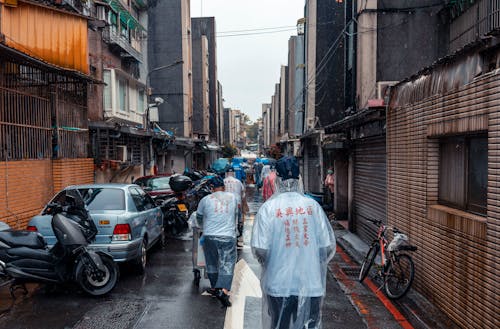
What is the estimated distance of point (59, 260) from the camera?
619 centimetres

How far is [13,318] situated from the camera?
5453mm

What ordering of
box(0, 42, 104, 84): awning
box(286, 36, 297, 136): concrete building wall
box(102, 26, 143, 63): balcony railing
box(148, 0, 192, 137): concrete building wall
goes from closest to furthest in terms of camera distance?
box(0, 42, 104, 84): awning → box(102, 26, 143, 63): balcony railing → box(148, 0, 192, 137): concrete building wall → box(286, 36, 297, 136): concrete building wall

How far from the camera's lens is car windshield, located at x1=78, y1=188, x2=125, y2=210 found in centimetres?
747

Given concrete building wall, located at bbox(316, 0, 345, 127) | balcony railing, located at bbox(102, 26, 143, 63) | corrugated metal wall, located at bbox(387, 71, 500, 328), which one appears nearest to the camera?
corrugated metal wall, located at bbox(387, 71, 500, 328)

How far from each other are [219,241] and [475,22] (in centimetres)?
908

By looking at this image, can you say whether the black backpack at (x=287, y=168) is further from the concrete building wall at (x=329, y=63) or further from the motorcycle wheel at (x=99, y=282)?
the concrete building wall at (x=329, y=63)

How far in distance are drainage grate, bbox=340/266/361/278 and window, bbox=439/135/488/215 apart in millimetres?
2430

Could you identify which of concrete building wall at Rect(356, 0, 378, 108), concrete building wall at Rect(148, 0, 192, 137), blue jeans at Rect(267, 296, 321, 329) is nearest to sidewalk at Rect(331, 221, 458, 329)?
blue jeans at Rect(267, 296, 321, 329)

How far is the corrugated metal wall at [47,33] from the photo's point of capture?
32.3 feet

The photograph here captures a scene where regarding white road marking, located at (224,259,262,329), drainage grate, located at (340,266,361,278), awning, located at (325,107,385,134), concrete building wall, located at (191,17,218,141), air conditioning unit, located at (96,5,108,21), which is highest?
concrete building wall, located at (191,17,218,141)

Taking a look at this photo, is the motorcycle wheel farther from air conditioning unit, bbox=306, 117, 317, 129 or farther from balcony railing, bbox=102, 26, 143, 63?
air conditioning unit, bbox=306, 117, 317, 129

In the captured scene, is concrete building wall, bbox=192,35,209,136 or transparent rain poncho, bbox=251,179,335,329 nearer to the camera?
transparent rain poncho, bbox=251,179,335,329

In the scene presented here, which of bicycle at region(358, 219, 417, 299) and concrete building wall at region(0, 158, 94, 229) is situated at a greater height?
concrete building wall at region(0, 158, 94, 229)

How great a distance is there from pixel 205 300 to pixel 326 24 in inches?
752
